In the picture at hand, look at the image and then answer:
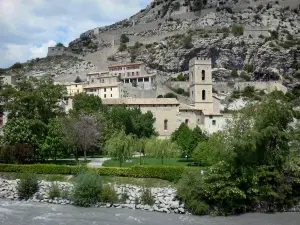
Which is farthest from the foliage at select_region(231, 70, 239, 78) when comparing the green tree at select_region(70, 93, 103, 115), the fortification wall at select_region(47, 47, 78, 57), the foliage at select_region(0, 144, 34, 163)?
the foliage at select_region(0, 144, 34, 163)

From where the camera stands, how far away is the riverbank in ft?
94.2

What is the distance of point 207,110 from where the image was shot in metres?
65.6

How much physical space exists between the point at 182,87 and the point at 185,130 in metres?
41.3

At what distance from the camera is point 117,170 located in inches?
1332

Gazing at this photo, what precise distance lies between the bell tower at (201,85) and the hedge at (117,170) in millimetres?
34662

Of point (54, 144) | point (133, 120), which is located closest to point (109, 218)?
point (54, 144)

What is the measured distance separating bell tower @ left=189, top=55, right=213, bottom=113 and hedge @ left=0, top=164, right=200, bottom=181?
34662 mm

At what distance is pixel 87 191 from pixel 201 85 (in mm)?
41845

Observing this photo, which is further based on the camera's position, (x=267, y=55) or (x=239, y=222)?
(x=267, y=55)

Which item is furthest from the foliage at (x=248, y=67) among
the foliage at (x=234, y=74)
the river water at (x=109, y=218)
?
the river water at (x=109, y=218)

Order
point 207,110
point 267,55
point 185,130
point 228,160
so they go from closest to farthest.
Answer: point 228,160 < point 185,130 < point 207,110 < point 267,55

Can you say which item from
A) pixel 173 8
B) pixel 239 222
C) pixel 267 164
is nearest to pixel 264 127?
pixel 267 164

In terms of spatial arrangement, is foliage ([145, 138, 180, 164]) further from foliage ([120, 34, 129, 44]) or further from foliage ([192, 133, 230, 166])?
foliage ([120, 34, 129, 44])

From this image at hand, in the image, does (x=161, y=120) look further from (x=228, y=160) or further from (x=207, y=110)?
(x=228, y=160)
